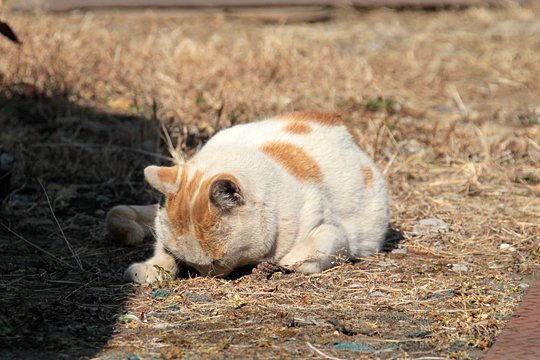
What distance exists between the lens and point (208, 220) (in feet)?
12.9

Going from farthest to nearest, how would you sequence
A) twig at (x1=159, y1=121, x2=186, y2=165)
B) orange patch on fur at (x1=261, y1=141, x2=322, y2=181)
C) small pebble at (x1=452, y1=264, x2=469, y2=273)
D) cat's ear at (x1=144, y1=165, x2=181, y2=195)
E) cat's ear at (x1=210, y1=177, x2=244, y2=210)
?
1. twig at (x1=159, y1=121, x2=186, y2=165)
2. small pebble at (x1=452, y1=264, x2=469, y2=273)
3. orange patch on fur at (x1=261, y1=141, x2=322, y2=181)
4. cat's ear at (x1=144, y1=165, x2=181, y2=195)
5. cat's ear at (x1=210, y1=177, x2=244, y2=210)

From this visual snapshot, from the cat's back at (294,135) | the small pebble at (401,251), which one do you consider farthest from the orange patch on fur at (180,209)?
the small pebble at (401,251)

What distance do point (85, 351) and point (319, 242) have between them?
126 centimetres

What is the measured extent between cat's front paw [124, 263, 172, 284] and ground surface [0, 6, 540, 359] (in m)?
0.06

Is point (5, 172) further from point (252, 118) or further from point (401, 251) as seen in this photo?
point (401, 251)

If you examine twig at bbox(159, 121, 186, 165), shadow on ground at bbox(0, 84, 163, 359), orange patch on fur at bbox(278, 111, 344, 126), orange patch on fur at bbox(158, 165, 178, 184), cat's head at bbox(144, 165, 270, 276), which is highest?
orange patch on fur at bbox(278, 111, 344, 126)

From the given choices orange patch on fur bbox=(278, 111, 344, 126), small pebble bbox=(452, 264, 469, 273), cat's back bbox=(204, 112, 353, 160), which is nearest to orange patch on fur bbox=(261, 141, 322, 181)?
cat's back bbox=(204, 112, 353, 160)

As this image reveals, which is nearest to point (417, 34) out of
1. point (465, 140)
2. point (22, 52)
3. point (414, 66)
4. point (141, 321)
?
point (414, 66)

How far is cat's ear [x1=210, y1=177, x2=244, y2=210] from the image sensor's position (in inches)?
153

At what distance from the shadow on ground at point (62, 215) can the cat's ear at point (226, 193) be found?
566 mm

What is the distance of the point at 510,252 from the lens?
473 cm

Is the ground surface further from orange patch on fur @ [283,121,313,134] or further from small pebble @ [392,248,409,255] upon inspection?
orange patch on fur @ [283,121,313,134]

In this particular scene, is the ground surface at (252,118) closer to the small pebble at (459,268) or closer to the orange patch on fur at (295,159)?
the small pebble at (459,268)

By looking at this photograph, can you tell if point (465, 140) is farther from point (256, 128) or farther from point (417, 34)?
point (417, 34)
